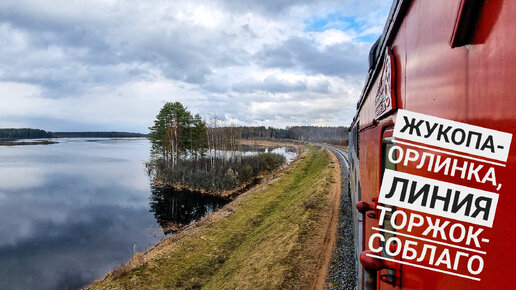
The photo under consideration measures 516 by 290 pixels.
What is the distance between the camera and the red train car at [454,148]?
92 centimetres

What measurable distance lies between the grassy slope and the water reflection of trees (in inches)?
206

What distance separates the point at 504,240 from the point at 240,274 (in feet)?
37.7

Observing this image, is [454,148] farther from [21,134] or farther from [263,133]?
[21,134]

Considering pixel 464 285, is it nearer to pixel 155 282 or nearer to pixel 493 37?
pixel 493 37

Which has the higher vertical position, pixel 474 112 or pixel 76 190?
pixel 474 112

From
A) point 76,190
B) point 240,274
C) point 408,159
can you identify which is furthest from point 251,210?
point 76,190

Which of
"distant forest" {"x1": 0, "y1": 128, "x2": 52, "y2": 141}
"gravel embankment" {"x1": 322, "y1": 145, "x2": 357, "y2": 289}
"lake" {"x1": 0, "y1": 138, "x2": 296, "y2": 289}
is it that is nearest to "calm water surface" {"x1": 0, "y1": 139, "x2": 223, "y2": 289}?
"lake" {"x1": 0, "y1": 138, "x2": 296, "y2": 289}

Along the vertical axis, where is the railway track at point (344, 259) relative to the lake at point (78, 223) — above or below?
above

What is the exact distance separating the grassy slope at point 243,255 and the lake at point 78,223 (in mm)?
3178

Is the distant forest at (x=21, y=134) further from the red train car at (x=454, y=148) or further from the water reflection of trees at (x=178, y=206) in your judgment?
the red train car at (x=454, y=148)

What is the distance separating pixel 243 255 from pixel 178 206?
1573 cm

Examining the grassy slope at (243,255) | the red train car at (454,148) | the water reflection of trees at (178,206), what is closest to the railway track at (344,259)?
the grassy slope at (243,255)

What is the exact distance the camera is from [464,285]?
1.22 meters

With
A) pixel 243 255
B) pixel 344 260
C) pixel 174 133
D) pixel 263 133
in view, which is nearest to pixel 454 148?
pixel 344 260
